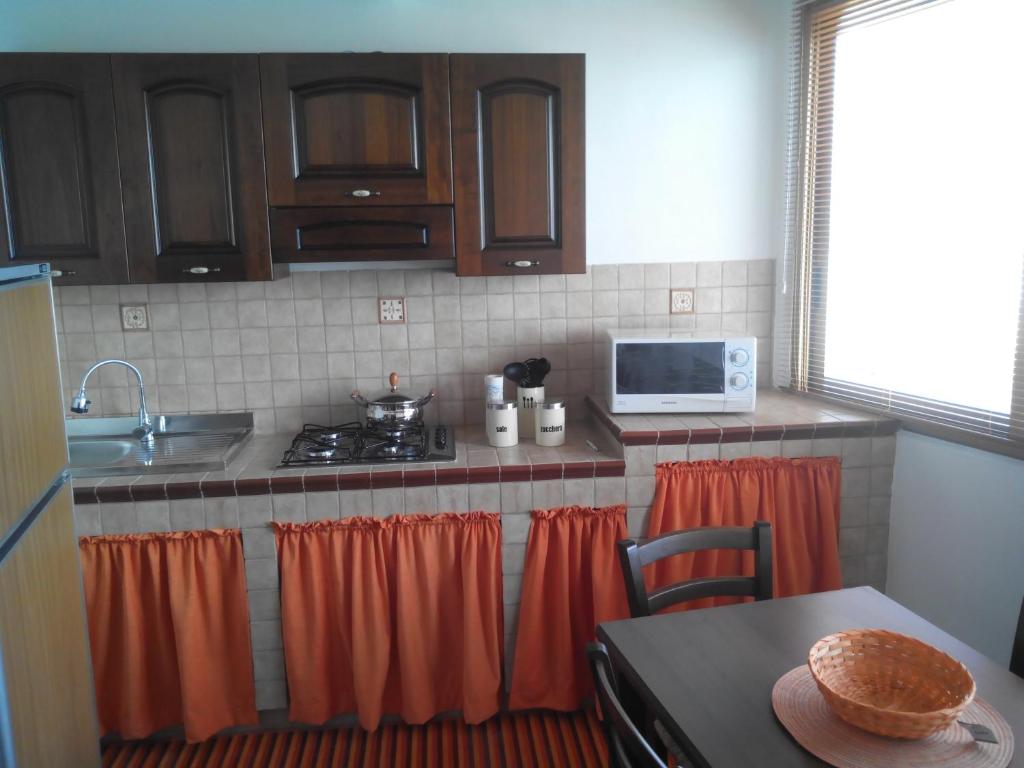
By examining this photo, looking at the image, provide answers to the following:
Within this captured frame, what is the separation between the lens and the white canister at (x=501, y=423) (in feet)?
8.14

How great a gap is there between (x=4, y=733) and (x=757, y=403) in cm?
227

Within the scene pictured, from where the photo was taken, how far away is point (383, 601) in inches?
89.4

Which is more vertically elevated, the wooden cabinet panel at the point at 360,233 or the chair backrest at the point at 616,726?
the wooden cabinet panel at the point at 360,233

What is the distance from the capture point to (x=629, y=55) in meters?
2.70

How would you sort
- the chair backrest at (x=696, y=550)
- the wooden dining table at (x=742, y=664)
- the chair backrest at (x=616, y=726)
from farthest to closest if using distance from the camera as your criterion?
the chair backrest at (x=696, y=550) → the wooden dining table at (x=742, y=664) → the chair backrest at (x=616, y=726)

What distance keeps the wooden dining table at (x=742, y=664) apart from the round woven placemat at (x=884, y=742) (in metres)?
0.02

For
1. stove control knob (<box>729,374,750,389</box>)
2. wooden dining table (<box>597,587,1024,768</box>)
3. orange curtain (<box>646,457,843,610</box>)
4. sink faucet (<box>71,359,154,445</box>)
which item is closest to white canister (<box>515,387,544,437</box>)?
orange curtain (<box>646,457,843,610</box>)

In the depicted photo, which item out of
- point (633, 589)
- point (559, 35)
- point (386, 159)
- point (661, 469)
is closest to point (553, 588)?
point (661, 469)

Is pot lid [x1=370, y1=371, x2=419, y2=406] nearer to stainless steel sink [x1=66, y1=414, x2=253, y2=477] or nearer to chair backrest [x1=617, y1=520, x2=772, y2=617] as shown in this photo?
stainless steel sink [x1=66, y1=414, x2=253, y2=477]

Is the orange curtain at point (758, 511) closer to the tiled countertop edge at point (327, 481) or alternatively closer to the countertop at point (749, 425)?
the countertop at point (749, 425)

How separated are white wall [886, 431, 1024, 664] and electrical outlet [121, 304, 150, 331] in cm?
253

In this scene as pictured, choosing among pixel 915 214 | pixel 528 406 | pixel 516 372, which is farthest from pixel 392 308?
pixel 915 214

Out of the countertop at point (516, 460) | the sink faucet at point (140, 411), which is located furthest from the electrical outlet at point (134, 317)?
the countertop at point (516, 460)

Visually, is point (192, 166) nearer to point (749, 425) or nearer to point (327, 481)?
point (327, 481)
